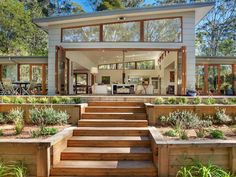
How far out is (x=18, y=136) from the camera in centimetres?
507

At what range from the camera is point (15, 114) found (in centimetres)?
658

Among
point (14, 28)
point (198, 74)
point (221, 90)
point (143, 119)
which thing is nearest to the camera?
point (143, 119)

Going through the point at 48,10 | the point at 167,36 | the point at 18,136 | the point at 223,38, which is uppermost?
the point at 48,10

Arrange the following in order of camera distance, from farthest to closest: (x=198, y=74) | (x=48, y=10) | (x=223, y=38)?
(x=48, y=10) < (x=223, y=38) < (x=198, y=74)

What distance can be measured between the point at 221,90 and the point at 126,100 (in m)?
10.2

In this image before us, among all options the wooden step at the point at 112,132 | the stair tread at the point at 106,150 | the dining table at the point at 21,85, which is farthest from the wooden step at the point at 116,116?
the dining table at the point at 21,85

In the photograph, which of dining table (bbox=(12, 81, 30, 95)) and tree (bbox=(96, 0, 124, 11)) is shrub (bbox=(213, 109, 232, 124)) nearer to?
dining table (bbox=(12, 81, 30, 95))

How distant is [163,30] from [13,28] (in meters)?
16.5

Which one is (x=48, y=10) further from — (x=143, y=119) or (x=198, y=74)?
(x=143, y=119)

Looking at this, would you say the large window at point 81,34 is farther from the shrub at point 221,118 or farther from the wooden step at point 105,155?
the wooden step at point 105,155

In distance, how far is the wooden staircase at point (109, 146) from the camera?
4.48m

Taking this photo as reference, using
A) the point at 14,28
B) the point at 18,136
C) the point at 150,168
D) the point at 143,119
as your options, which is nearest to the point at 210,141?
the point at 150,168

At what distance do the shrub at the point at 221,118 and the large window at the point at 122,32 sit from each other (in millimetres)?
6140

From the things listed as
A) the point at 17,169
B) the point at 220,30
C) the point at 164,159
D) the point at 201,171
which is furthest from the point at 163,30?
the point at 220,30
